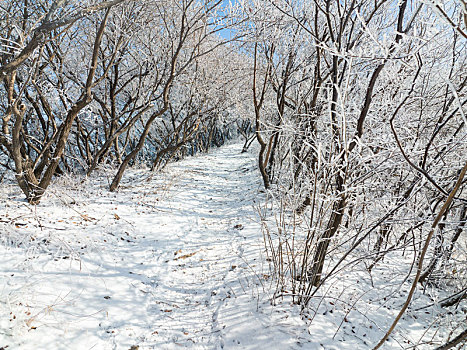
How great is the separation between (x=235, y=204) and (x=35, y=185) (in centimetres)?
429

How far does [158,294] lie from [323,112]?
280cm

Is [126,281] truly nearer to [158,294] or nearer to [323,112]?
[158,294]

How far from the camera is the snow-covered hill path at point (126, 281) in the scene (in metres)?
2.17

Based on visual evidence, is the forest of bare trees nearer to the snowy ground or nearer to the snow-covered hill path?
the snowy ground

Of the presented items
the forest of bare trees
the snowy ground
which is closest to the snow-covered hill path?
the snowy ground

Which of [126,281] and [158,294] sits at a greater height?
[126,281]

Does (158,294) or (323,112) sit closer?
(323,112)

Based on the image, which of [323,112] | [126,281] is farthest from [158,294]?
[323,112]

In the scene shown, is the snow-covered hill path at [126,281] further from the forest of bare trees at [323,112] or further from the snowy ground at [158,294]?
the forest of bare trees at [323,112]

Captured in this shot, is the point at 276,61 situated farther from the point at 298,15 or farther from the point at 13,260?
the point at 13,260

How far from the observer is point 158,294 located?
2943 millimetres

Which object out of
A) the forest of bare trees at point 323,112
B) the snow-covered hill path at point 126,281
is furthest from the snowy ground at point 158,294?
the forest of bare trees at point 323,112

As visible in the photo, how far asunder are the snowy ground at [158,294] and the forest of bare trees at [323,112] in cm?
22

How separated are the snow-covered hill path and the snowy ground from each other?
0.01 m
